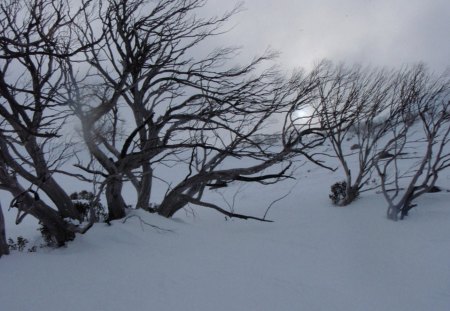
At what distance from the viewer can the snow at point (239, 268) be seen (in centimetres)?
313

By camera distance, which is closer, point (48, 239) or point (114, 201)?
point (48, 239)

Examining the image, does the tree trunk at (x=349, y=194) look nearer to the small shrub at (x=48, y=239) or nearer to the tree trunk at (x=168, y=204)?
the tree trunk at (x=168, y=204)


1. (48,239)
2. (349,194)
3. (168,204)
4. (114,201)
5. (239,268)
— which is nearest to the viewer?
(239,268)

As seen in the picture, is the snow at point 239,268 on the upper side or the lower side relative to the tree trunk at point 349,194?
lower

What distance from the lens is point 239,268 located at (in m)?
3.94

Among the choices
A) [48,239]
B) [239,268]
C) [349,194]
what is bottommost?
[239,268]

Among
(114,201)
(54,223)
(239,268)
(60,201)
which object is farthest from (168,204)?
(239,268)

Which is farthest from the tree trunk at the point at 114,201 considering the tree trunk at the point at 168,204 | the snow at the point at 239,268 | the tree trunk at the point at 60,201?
the tree trunk at the point at 168,204

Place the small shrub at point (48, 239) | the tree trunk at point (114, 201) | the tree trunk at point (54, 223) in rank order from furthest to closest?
the tree trunk at point (114, 201), the small shrub at point (48, 239), the tree trunk at point (54, 223)

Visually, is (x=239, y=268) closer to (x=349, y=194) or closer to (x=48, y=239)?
(x=48, y=239)

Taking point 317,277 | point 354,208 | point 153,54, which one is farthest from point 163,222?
point 354,208

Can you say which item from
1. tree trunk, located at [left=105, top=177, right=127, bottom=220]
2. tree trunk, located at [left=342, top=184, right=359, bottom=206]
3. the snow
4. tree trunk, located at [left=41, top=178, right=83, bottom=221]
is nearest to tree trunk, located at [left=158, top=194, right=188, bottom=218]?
the snow

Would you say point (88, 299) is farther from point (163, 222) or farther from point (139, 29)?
point (139, 29)

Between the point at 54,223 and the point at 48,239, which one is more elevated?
the point at 54,223
